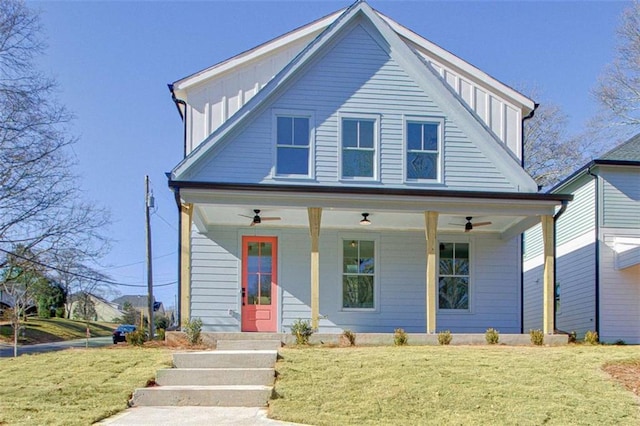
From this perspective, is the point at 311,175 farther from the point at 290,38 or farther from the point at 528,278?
the point at 528,278

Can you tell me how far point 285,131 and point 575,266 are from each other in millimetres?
9517

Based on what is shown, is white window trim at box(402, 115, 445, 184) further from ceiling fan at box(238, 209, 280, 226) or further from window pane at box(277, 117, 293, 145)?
ceiling fan at box(238, 209, 280, 226)

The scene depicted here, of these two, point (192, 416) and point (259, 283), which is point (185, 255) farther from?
point (192, 416)

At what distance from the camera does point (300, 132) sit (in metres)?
14.6

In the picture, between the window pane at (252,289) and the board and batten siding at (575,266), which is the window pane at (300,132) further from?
the board and batten siding at (575,266)

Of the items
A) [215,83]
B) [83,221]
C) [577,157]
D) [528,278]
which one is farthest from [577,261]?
[83,221]

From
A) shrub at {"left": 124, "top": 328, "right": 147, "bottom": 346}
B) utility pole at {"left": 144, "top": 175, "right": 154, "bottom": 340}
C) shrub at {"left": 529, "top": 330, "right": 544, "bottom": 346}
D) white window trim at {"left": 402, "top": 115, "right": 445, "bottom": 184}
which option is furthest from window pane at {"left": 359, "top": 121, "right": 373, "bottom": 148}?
utility pole at {"left": 144, "top": 175, "right": 154, "bottom": 340}

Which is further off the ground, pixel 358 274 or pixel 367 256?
pixel 367 256

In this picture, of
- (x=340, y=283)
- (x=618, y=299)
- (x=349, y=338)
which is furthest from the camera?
(x=618, y=299)

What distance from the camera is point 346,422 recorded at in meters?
6.94

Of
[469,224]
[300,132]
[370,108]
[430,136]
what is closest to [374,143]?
[370,108]

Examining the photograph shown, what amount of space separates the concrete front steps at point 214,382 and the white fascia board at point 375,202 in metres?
3.78

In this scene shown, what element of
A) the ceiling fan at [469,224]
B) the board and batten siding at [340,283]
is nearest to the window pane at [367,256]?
the board and batten siding at [340,283]

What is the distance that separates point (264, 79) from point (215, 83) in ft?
3.94
